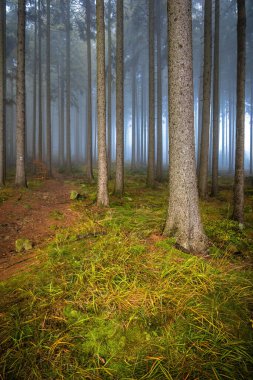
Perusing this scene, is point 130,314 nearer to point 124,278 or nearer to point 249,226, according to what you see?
point 124,278

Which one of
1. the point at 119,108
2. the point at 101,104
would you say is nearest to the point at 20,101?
the point at 119,108

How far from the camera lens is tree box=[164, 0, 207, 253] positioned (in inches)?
182

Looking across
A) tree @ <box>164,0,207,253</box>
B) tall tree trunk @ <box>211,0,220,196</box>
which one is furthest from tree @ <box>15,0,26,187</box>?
tall tree trunk @ <box>211,0,220,196</box>

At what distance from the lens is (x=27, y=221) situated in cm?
730

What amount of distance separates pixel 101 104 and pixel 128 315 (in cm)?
715

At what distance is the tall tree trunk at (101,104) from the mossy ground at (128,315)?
4.04 meters

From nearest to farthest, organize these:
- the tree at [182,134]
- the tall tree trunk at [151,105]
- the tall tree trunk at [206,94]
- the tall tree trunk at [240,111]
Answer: the tree at [182,134], the tall tree trunk at [240,111], the tall tree trunk at [206,94], the tall tree trunk at [151,105]

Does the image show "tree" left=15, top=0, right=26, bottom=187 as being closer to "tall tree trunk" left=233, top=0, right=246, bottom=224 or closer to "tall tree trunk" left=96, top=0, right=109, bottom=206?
"tall tree trunk" left=96, top=0, right=109, bottom=206

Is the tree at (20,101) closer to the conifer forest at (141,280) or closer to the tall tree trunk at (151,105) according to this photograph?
the conifer forest at (141,280)

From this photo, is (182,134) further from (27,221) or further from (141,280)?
(27,221)

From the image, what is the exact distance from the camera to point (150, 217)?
6.68m

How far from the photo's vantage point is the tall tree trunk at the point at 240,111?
661cm

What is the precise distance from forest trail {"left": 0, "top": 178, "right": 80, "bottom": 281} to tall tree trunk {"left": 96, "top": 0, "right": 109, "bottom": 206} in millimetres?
1391

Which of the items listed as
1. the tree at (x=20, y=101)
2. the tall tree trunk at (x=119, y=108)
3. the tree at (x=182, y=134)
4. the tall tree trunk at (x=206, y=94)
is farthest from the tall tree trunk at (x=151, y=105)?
the tree at (x=182, y=134)
